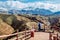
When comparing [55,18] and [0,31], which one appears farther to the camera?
[55,18]

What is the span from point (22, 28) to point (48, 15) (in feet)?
52.0

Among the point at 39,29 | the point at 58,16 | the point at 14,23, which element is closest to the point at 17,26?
the point at 14,23

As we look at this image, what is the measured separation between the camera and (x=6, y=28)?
16.8 metres

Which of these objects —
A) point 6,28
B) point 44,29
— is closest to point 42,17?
point 44,29

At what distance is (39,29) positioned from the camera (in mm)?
24094

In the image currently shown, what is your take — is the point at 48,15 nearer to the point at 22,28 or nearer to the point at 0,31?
the point at 22,28

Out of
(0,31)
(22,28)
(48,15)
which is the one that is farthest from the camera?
(48,15)

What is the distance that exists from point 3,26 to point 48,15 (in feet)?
70.1

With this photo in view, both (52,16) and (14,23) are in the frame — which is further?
(52,16)

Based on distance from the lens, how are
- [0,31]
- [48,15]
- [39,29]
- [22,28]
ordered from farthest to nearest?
1. [48,15]
2. [39,29]
3. [22,28]
4. [0,31]

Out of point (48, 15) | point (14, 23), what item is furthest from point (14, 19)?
point (48, 15)

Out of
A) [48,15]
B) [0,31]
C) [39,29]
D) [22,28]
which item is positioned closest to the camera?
[0,31]

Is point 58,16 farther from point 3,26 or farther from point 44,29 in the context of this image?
point 3,26

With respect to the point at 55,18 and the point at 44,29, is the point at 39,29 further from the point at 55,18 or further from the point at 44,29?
the point at 55,18
